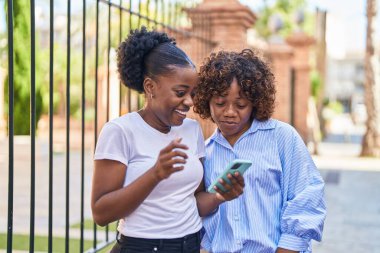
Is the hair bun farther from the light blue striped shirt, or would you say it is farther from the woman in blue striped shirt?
the light blue striped shirt

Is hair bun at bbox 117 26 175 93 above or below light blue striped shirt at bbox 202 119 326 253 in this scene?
above

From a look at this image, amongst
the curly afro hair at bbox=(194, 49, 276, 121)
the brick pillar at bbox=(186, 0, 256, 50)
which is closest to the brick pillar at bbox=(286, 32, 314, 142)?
the brick pillar at bbox=(186, 0, 256, 50)

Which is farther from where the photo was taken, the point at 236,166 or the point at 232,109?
the point at 232,109

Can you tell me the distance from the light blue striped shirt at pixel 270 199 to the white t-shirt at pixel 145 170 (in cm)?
16

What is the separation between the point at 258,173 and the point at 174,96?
0.45 meters

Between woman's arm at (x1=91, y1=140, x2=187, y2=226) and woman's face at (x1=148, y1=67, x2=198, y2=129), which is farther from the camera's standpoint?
woman's face at (x1=148, y1=67, x2=198, y2=129)

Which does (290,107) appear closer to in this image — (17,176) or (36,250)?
(17,176)

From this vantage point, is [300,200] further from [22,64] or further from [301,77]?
[301,77]

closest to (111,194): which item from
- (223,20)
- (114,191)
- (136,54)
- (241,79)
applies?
(114,191)

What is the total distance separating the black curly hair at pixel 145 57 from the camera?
7.97 ft

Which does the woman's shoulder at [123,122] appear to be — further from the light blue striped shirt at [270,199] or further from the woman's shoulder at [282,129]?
the woman's shoulder at [282,129]

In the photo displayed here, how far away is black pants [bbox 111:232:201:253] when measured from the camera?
2.37 meters

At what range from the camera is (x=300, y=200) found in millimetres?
2498

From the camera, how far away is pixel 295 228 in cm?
247
